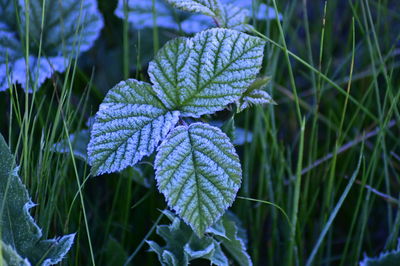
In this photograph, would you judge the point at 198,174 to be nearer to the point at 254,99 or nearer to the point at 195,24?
the point at 254,99

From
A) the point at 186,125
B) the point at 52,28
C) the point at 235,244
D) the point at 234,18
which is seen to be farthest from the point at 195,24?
the point at 235,244

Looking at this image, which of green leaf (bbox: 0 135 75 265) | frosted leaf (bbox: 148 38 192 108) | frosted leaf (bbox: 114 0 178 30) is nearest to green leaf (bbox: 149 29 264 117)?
frosted leaf (bbox: 148 38 192 108)

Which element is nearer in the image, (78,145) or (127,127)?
(127,127)

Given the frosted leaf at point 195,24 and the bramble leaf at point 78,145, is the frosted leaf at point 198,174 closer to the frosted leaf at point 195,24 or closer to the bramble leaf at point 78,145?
the bramble leaf at point 78,145

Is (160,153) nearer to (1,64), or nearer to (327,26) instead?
(1,64)

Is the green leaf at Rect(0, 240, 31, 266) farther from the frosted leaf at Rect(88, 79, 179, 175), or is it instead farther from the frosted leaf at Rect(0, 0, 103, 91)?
the frosted leaf at Rect(0, 0, 103, 91)

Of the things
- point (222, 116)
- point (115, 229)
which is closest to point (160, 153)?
point (115, 229)
